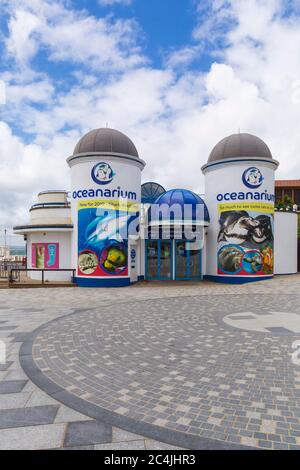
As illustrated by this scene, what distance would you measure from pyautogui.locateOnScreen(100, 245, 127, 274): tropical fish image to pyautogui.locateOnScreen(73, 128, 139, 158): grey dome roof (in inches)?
245

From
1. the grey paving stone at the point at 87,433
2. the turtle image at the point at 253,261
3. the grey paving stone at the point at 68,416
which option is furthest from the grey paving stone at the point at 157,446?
the turtle image at the point at 253,261

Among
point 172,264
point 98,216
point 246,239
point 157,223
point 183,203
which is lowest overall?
point 172,264

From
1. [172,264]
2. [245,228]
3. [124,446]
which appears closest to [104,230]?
[172,264]

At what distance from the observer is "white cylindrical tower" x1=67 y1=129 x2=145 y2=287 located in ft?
62.0

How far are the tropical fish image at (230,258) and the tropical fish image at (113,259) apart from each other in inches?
276

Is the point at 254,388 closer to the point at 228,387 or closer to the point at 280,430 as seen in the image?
the point at 228,387

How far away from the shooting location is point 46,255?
21688 mm

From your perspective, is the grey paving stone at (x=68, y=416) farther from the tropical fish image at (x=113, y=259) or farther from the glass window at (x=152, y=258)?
the glass window at (x=152, y=258)

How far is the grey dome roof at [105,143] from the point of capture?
758 inches

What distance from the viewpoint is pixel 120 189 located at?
761 inches

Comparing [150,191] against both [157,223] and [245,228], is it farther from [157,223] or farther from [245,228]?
[245,228]

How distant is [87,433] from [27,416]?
1.03 meters

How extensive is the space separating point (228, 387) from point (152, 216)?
1617 centimetres

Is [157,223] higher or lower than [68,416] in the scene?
higher
